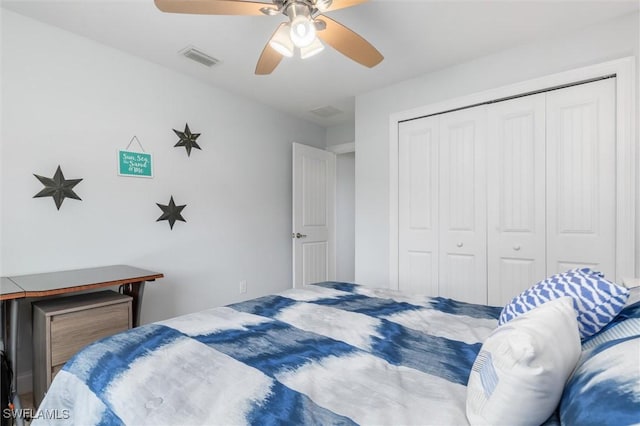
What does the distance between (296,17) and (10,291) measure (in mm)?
2042

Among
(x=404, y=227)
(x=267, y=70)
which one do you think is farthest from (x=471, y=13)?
(x=404, y=227)

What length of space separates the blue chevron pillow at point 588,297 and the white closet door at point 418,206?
1.93 meters

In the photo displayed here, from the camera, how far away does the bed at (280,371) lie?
29.5 inches

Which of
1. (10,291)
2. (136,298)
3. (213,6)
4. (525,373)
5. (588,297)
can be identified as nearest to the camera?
(525,373)

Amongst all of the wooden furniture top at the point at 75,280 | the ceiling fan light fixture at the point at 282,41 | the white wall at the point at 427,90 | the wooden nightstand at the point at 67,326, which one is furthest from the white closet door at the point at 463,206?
the wooden nightstand at the point at 67,326

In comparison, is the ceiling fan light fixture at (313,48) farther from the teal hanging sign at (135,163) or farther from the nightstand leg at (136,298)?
the nightstand leg at (136,298)

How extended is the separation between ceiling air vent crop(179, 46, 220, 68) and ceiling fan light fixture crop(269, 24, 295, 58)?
1.05 meters

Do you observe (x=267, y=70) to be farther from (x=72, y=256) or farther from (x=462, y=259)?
(x=462, y=259)

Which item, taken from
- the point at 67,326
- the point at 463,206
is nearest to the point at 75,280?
the point at 67,326

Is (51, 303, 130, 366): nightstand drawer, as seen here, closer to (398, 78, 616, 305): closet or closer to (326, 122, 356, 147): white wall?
(398, 78, 616, 305): closet

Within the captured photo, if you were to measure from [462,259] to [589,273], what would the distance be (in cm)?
182

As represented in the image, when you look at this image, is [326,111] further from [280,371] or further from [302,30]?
[280,371]

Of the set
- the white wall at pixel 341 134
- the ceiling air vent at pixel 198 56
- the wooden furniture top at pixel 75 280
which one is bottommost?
the wooden furniture top at pixel 75 280

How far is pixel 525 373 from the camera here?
59cm
